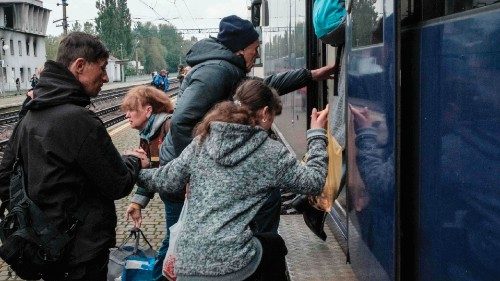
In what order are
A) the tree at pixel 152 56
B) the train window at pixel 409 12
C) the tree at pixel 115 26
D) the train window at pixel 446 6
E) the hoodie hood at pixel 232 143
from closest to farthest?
the train window at pixel 446 6 → the train window at pixel 409 12 → the hoodie hood at pixel 232 143 → the tree at pixel 115 26 → the tree at pixel 152 56

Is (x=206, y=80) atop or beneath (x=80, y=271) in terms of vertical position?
atop

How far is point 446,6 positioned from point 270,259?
4.08 feet

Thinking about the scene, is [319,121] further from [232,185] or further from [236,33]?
[236,33]

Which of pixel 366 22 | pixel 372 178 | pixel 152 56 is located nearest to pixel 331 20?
pixel 366 22

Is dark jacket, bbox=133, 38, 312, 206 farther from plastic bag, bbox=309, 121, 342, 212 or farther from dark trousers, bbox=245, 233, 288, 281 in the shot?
dark trousers, bbox=245, 233, 288, 281

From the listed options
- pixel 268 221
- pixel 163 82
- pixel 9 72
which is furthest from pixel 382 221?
pixel 9 72

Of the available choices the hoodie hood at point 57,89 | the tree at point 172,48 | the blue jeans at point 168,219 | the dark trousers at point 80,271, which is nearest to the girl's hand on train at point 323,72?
the blue jeans at point 168,219

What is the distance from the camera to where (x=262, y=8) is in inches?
386

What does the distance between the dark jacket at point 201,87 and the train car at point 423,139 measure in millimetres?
650

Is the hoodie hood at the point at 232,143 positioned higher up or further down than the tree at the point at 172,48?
further down

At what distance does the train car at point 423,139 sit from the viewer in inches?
65.0

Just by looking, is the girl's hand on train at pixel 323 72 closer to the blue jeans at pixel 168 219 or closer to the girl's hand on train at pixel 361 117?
the girl's hand on train at pixel 361 117

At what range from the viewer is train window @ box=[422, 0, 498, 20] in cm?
179

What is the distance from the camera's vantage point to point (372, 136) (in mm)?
2586
